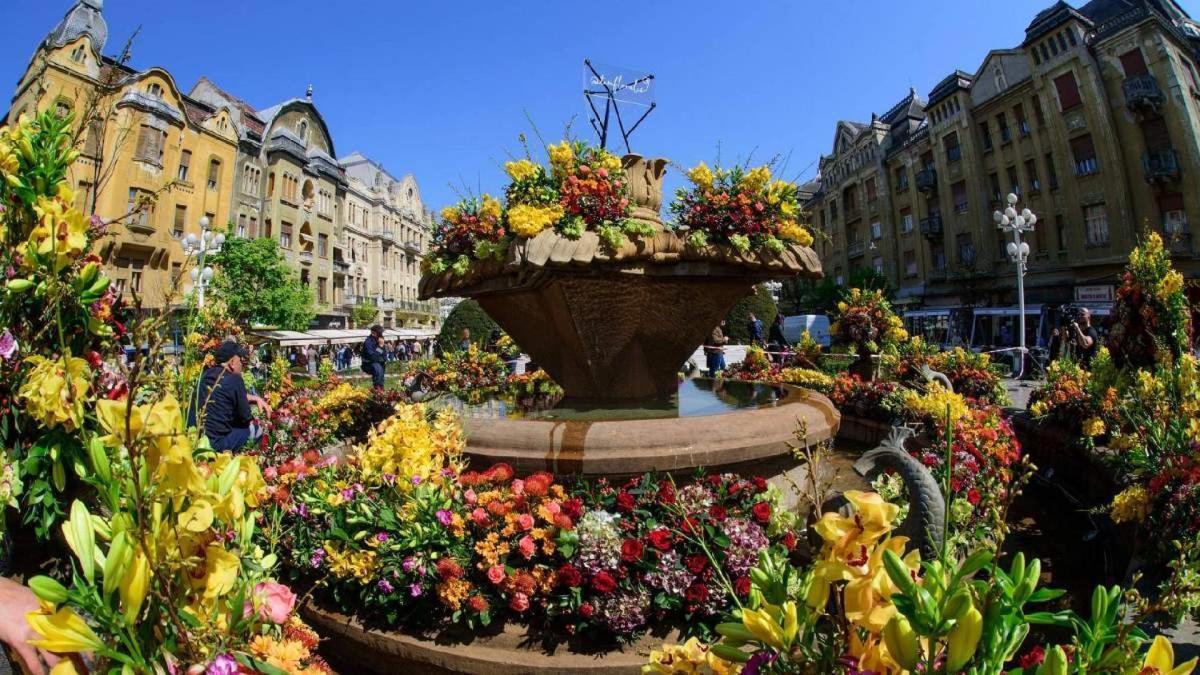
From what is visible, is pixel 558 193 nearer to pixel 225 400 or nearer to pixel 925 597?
pixel 225 400

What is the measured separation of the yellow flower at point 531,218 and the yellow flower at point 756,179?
169cm

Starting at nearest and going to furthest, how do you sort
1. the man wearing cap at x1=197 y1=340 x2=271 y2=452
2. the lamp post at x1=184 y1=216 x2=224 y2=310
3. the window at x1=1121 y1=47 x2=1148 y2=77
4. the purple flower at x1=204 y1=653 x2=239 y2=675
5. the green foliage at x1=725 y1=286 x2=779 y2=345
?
the purple flower at x1=204 y1=653 x2=239 y2=675 → the lamp post at x1=184 y1=216 x2=224 y2=310 → the man wearing cap at x1=197 y1=340 x2=271 y2=452 → the green foliage at x1=725 y1=286 x2=779 y2=345 → the window at x1=1121 y1=47 x2=1148 y2=77

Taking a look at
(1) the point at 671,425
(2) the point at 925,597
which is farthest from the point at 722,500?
(2) the point at 925,597

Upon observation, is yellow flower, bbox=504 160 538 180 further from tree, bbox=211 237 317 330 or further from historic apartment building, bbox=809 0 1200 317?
tree, bbox=211 237 317 330

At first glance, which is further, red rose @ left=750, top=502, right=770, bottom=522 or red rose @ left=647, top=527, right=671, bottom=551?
red rose @ left=750, top=502, right=770, bottom=522

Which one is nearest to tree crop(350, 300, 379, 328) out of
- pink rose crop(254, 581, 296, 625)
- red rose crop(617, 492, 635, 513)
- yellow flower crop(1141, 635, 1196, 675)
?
red rose crop(617, 492, 635, 513)

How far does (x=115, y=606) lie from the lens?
2.73 ft

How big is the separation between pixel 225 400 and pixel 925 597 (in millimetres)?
5780

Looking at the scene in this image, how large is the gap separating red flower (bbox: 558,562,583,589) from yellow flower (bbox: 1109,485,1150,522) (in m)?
3.05

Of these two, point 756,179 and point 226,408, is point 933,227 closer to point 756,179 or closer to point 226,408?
point 756,179

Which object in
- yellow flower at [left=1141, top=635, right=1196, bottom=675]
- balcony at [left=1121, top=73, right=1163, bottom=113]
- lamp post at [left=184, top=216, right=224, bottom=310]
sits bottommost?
yellow flower at [left=1141, top=635, right=1196, bottom=675]

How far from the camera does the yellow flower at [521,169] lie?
5359 millimetres

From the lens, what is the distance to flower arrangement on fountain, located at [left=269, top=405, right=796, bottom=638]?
2900 millimetres

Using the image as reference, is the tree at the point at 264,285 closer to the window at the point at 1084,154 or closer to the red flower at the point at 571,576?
the red flower at the point at 571,576
